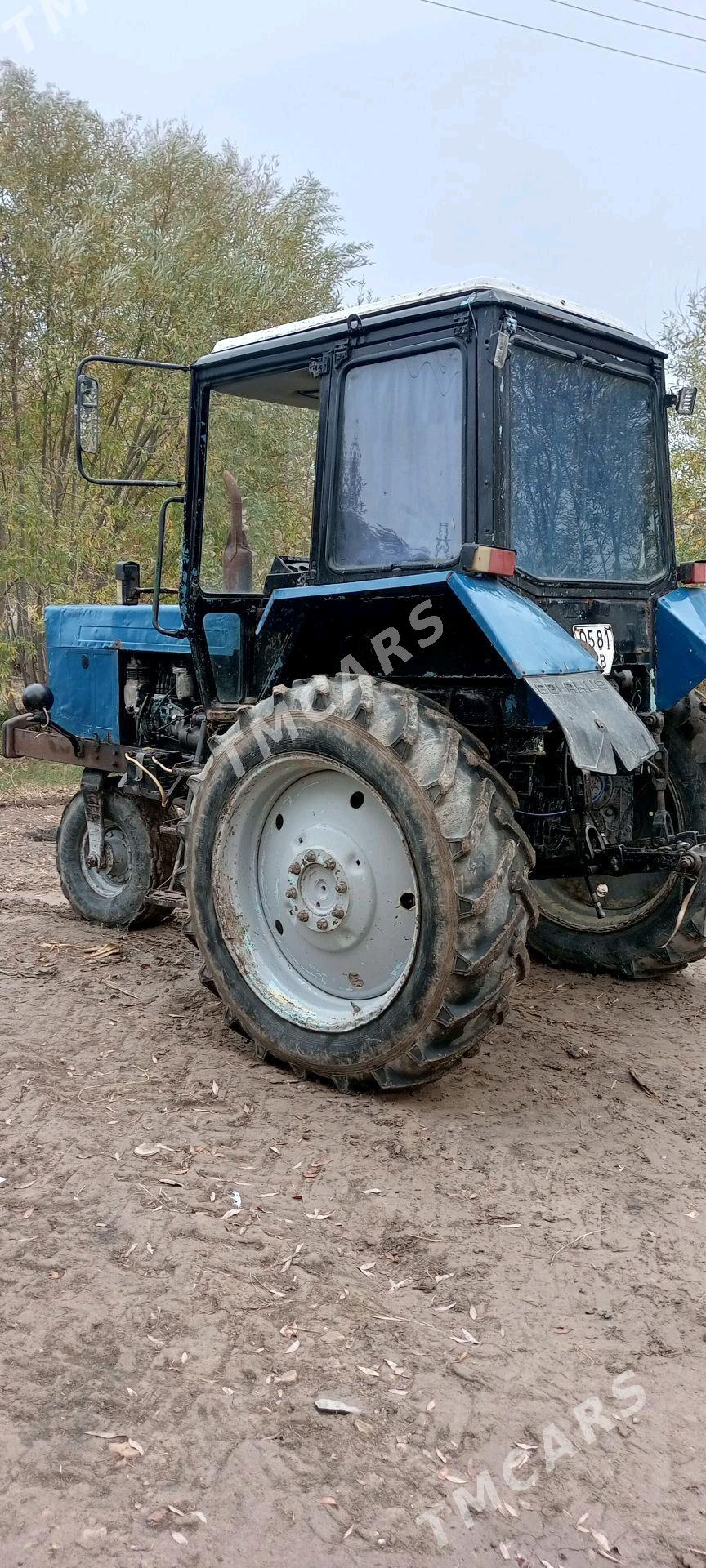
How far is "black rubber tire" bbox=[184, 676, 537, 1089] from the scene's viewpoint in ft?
11.3

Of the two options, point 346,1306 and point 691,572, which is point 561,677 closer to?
point 691,572

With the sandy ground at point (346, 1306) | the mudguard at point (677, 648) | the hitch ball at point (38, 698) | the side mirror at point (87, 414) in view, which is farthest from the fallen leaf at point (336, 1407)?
the hitch ball at point (38, 698)

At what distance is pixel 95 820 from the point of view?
5.84 m

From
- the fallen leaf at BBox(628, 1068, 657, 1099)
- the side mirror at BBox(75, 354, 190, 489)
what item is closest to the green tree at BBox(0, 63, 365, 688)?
the side mirror at BBox(75, 354, 190, 489)

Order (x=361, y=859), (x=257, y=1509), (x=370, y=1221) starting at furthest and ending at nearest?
(x=361, y=859), (x=370, y=1221), (x=257, y=1509)

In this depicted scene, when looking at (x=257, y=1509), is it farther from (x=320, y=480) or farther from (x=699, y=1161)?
(x=320, y=480)

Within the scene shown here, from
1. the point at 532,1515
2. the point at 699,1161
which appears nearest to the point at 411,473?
the point at 699,1161

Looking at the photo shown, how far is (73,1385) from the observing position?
2.34m

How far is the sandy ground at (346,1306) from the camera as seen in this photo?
2066mm

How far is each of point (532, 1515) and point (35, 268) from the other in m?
11.5

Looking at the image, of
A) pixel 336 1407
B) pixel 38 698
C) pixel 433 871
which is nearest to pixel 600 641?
pixel 433 871

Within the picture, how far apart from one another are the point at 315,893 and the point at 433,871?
582mm

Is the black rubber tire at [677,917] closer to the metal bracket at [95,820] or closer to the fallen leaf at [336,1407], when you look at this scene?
→ the metal bracket at [95,820]

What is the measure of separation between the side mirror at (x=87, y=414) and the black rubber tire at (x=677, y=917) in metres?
2.40
